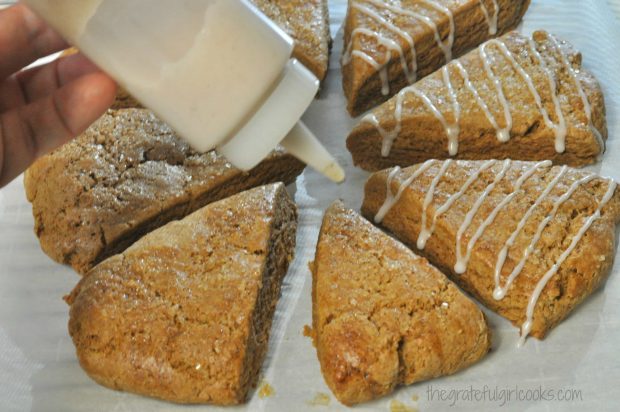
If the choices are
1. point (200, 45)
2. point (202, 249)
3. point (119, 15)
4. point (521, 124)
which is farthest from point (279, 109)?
point (521, 124)

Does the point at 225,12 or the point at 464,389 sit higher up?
the point at 225,12

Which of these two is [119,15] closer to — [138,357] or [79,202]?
[138,357]

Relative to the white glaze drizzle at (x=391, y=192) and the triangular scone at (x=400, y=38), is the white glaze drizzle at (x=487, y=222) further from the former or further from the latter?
the triangular scone at (x=400, y=38)

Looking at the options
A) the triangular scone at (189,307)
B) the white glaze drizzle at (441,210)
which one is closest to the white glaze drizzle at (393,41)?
the white glaze drizzle at (441,210)

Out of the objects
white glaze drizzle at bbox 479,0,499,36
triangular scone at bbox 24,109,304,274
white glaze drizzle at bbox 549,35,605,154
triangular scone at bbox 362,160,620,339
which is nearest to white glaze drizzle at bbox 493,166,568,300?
triangular scone at bbox 362,160,620,339

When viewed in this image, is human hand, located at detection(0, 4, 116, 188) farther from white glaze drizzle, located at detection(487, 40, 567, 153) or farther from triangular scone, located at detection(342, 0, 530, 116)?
white glaze drizzle, located at detection(487, 40, 567, 153)

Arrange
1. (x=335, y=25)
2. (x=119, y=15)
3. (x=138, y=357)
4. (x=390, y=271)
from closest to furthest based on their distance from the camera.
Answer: (x=119, y=15)
(x=138, y=357)
(x=390, y=271)
(x=335, y=25)

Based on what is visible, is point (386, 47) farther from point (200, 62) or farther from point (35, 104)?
point (200, 62)
